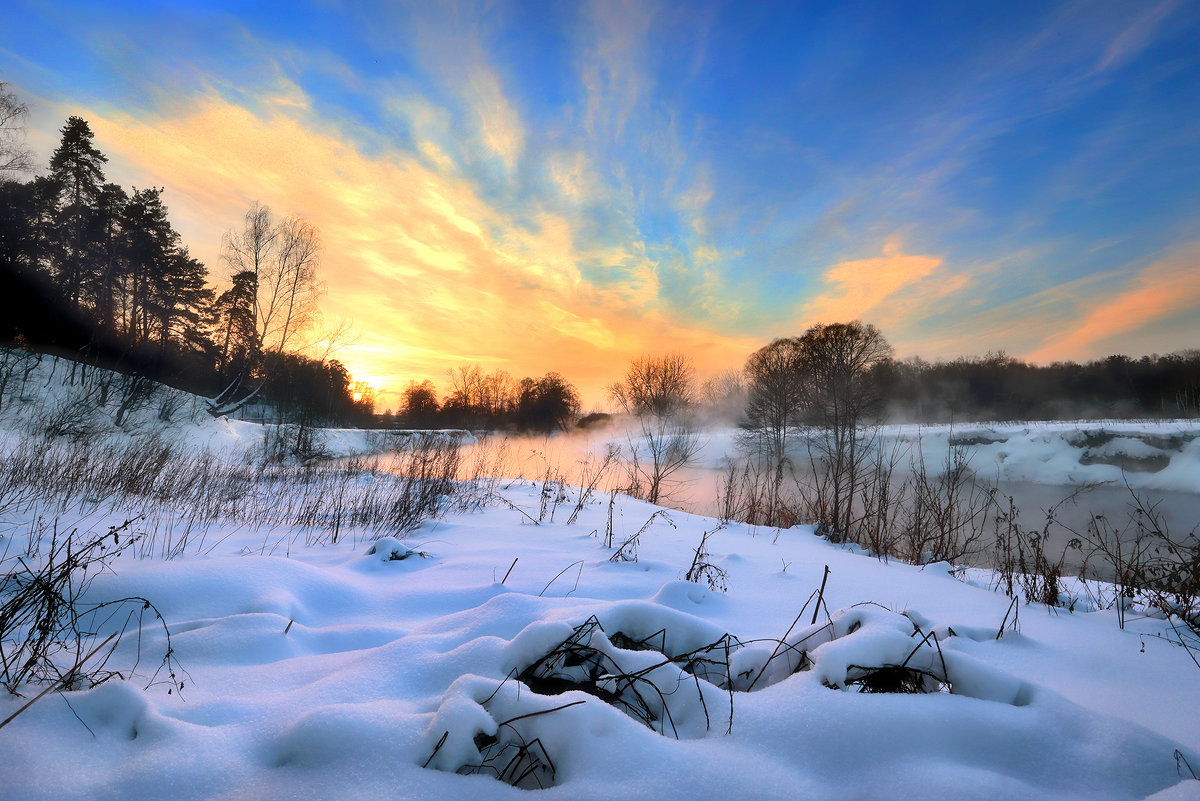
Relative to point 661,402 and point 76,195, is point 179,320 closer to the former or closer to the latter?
point 76,195

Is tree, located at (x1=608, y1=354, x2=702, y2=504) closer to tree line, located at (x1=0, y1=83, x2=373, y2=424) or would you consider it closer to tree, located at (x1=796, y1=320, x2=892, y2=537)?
tree, located at (x1=796, y1=320, x2=892, y2=537)

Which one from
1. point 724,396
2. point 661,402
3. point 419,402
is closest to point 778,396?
point 661,402

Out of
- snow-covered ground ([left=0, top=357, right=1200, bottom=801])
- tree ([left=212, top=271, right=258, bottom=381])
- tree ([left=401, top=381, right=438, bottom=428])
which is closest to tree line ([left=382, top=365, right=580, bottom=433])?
tree ([left=401, top=381, right=438, bottom=428])

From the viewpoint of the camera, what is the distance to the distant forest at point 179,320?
16.8 meters

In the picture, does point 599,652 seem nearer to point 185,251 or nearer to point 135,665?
point 135,665

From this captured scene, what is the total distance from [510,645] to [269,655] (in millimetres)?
1127

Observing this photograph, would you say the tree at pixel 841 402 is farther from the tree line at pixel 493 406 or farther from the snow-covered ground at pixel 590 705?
the tree line at pixel 493 406

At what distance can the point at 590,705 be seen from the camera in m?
1.16

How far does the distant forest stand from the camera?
16828mm

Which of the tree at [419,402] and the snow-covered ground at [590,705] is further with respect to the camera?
the tree at [419,402]

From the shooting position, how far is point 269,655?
5.98 ft

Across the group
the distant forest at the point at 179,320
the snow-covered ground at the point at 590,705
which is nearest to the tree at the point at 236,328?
the distant forest at the point at 179,320

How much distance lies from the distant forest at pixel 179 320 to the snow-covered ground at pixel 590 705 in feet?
39.9

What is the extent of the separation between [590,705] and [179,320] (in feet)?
104
